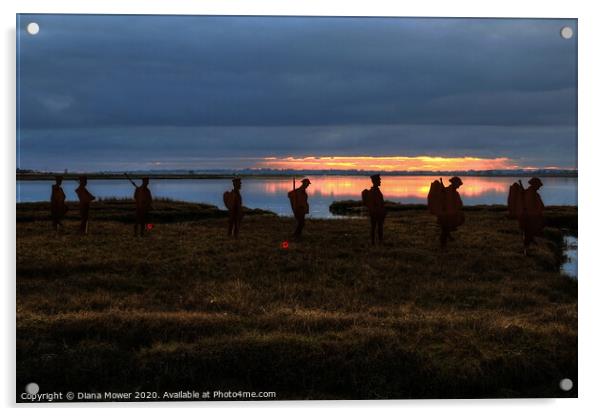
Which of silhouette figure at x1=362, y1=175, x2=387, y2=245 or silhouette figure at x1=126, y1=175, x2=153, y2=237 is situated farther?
silhouette figure at x1=126, y1=175, x2=153, y2=237

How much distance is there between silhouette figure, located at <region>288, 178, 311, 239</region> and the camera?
9.30m

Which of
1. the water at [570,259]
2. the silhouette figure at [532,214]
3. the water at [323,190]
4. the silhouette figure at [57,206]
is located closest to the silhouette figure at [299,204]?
the water at [323,190]

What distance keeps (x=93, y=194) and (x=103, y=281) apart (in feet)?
6.79

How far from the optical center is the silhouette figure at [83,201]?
29.8 ft

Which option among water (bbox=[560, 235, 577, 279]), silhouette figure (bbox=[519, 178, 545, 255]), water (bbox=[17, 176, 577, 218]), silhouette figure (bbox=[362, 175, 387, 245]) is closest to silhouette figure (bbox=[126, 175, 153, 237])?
water (bbox=[17, 176, 577, 218])

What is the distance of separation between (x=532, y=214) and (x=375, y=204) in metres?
2.45

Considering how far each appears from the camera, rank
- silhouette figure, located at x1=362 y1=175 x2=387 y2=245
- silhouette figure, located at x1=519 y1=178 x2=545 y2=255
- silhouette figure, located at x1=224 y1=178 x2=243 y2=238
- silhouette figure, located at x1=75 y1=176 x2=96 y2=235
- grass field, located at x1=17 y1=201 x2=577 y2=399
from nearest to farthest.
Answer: grass field, located at x1=17 y1=201 x2=577 y2=399, silhouette figure, located at x1=519 y1=178 x2=545 y2=255, silhouette figure, located at x1=362 y1=175 x2=387 y2=245, silhouette figure, located at x1=75 y1=176 x2=96 y2=235, silhouette figure, located at x1=224 y1=178 x2=243 y2=238

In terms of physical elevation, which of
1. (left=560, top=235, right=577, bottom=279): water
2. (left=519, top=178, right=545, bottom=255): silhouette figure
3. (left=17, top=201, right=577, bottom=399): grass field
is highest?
(left=519, top=178, right=545, bottom=255): silhouette figure

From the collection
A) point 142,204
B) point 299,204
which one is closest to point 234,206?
point 299,204

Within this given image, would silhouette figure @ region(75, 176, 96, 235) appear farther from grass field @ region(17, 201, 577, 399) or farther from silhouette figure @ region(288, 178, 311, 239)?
silhouette figure @ region(288, 178, 311, 239)

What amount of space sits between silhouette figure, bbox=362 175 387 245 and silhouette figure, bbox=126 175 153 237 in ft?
12.1

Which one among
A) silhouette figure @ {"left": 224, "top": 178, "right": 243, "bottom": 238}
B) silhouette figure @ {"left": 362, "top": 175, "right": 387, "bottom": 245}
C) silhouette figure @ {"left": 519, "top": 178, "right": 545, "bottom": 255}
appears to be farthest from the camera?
silhouette figure @ {"left": 224, "top": 178, "right": 243, "bottom": 238}

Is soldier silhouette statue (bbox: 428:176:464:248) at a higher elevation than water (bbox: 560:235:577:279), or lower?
higher

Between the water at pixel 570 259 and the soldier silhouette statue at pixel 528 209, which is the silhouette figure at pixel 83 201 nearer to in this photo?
the soldier silhouette statue at pixel 528 209
